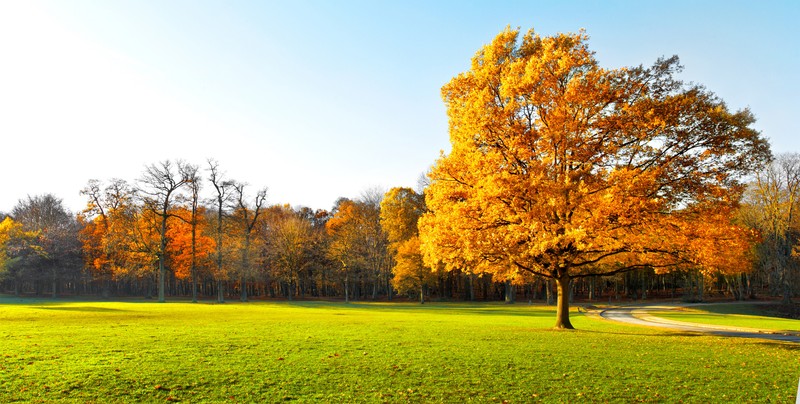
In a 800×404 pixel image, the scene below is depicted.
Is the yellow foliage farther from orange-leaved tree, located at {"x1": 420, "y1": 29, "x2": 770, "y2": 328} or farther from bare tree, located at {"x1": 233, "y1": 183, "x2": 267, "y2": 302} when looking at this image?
bare tree, located at {"x1": 233, "y1": 183, "x2": 267, "y2": 302}

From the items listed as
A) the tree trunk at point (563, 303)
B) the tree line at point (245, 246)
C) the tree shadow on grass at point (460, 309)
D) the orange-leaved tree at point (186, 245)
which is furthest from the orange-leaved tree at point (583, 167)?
the orange-leaved tree at point (186, 245)

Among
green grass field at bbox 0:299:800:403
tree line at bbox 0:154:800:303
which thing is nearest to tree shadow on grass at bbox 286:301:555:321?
tree line at bbox 0:154:800:303

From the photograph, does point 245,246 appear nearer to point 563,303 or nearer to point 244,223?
point 244,223

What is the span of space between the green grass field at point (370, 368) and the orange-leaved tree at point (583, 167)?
3.74 metres

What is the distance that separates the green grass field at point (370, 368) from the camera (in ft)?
29.1

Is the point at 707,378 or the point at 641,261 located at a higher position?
the point at 641,261

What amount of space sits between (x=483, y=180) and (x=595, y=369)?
803 cm

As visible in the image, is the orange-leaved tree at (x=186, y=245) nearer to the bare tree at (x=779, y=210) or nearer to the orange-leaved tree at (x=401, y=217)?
the orange-leaved tree at (x=401, y=217)

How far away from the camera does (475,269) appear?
20172mm


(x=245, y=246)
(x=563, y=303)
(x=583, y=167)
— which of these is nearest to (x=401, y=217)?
(x=245, y=246)

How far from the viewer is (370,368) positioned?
11078 mm

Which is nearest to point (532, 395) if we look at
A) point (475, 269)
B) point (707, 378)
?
point (707, 378)

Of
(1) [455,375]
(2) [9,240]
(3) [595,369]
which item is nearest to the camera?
(1) [455,375]

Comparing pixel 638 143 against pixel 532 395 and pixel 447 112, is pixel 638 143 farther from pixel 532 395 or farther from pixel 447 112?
pixel 532 395
